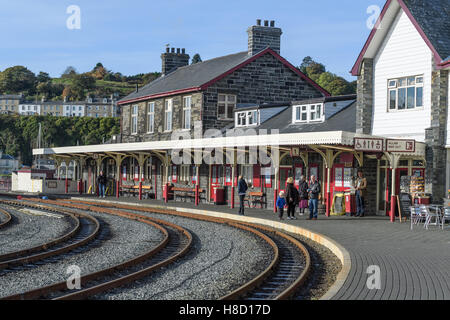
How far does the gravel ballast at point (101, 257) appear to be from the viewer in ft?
31.8

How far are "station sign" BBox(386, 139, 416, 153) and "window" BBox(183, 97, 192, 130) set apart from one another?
50.4 ft

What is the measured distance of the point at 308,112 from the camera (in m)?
26.7

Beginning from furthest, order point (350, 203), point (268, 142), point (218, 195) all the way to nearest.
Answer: point (218, 195), point (350, 203), point (268, 142)

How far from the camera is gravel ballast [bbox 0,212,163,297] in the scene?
968 cm

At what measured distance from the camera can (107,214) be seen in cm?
2438

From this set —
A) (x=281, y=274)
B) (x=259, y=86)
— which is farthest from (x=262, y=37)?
(x=281, y=274)

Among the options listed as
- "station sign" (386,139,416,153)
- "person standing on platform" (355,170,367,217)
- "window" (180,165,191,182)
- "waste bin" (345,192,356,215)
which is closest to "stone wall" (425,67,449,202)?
"station sign" (386,139,416,153)

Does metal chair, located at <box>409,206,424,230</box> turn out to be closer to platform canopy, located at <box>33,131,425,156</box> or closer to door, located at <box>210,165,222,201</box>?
platform canopy, located at <box>33,131,425,156</box>

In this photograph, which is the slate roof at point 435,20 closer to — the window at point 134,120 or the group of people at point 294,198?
the group of people at point 294,198

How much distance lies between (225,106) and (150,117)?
6.23m

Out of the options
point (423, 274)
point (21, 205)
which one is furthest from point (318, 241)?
point (21, 205)

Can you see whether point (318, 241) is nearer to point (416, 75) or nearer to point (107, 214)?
point (416, 75)

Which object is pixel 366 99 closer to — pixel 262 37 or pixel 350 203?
pixel 350 203
